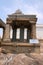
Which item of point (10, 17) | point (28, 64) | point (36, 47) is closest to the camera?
point (28, 64)

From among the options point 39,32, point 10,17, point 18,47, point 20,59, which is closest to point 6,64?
point 20,59

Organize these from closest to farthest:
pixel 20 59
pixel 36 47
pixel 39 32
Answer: pixel 20 59 → pixel 36 47 → pixel 39 32

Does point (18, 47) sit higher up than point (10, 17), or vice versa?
point (10, 17)

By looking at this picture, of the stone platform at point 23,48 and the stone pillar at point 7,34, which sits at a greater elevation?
the stone pillar at point 7,34

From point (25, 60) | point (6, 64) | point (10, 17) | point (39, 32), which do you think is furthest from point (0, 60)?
point (39, 32)

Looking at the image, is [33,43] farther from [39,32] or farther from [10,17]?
[39,32]

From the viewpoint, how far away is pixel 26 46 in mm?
14781

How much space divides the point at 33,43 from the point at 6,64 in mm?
7262

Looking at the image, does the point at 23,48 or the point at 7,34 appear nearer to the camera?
the point at 23,48

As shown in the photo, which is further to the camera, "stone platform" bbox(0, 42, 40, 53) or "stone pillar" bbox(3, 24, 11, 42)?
"stone pillar" bbox(3, 24, 11, 42)

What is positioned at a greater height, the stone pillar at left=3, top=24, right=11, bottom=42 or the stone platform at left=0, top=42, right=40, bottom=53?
the stone pillar at left=3, top=24, right=11, bottom=42

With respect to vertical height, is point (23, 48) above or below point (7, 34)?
below

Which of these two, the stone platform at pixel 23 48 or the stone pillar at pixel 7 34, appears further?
the stone pillar at pixel 7 34

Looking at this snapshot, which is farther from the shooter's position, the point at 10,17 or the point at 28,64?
the point at 10,17
